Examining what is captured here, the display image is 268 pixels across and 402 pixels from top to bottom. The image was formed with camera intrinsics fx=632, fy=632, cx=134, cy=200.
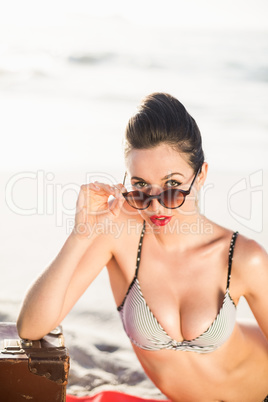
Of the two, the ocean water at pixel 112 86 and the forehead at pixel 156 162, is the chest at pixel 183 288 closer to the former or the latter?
the forehead at pixel 156 162

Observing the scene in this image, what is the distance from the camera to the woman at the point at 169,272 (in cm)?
266

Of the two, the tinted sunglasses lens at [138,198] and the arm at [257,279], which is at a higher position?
the tinted sunglasses lens at [138,198]

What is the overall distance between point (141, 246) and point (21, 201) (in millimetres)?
5254

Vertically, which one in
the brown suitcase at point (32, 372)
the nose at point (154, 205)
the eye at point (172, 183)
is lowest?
the brown suitcase at point (32, 372)

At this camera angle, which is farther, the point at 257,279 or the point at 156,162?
the point at 257,279

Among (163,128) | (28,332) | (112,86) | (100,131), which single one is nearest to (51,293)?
(28,332)

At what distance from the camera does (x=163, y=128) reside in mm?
2723

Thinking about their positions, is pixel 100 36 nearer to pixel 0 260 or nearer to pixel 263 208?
pixel 263 208

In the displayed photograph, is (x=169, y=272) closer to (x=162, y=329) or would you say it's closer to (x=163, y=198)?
(x=162, y=329)

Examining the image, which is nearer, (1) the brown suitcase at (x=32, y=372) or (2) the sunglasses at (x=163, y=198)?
(1) the brown suitcase at (x=32, y=372)
